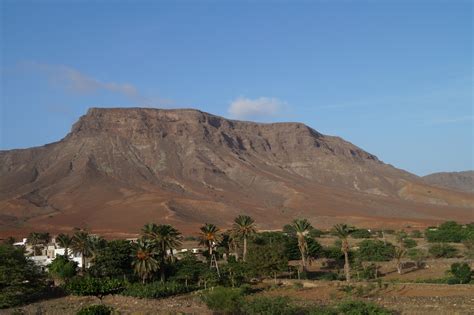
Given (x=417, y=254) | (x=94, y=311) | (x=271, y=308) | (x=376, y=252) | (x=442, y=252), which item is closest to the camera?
(x=94, y=311)

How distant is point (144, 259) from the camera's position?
5291 cm

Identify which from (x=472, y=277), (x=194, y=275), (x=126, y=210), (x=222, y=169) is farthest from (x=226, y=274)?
(x=222, y=169)

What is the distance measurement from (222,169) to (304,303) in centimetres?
15575

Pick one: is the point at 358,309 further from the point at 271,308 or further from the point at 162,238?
the point at 162,238

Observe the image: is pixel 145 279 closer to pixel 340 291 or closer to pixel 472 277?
pixel 340 291

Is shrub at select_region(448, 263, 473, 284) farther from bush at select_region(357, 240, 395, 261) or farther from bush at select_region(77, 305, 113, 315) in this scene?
bush at select_region(77, 305, 113, 315)

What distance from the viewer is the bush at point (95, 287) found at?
48.8m

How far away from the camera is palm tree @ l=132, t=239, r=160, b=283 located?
52.8 metres

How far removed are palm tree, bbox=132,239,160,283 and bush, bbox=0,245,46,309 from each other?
28.8ft

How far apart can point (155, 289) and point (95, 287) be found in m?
5.15

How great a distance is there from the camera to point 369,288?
4853 cm

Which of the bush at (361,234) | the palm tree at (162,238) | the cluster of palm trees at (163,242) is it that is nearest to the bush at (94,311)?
the cluster of palm trees at (163,242)

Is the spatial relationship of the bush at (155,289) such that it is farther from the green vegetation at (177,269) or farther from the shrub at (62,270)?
the shrub at (62,270)

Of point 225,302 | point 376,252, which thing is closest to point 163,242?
point 225,302
